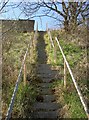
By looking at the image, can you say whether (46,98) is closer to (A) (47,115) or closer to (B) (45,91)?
(B) (45,91)

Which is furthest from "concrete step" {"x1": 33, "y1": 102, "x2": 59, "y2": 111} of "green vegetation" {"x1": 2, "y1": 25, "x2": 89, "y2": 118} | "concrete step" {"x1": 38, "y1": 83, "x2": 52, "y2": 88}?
"concrete step" {"x1": 38, "y1": 83, "x2": 52, "y2": 88}

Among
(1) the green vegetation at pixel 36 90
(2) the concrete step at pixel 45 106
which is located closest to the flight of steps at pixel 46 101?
(2) the concrete step at pixel 45 106

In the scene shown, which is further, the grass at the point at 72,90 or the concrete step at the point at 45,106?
the concrete step at the point at 45,106

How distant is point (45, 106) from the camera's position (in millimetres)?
7039

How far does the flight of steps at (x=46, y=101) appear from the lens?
6.73 m

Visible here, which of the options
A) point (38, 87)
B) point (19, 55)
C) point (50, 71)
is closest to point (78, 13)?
point (19, 55)

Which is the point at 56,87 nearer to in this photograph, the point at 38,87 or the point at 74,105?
the point at 38,87

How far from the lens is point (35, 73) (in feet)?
29.2

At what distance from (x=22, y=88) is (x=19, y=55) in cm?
436

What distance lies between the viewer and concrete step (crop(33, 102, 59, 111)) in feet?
22.8

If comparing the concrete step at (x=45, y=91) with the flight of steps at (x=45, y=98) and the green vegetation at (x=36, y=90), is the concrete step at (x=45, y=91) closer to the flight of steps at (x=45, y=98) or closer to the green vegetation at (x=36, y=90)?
the flight of steps at (x=45, y=98)

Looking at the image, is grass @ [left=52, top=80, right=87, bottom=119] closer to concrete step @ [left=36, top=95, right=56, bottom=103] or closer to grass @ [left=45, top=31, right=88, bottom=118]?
grass @ [left=45, top=31, right=88, bottom=118]

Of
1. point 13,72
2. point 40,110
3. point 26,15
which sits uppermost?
point 26,15

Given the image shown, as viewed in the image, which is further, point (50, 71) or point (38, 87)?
point (50, 71)
